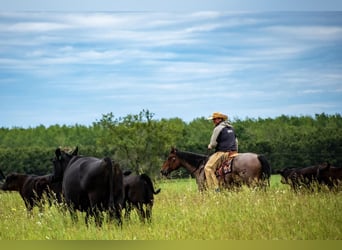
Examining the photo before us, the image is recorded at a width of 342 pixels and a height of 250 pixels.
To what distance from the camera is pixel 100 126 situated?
16.8 meters

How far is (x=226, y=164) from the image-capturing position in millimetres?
14820

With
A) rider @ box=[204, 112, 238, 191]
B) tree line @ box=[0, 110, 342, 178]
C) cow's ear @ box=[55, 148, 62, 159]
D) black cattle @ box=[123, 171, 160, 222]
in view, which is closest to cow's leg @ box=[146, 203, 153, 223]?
black cattle @ box=[123, 171, 160, 222]

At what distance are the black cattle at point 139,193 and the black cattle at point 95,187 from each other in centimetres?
63

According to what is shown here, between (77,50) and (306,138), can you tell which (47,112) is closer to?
(77,50)

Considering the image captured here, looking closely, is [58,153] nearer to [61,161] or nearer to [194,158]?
[61,161]

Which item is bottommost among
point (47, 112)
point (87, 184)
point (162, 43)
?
point (87, 184)

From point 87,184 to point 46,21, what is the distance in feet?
7.30

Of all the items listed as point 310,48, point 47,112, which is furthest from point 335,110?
point 47,112

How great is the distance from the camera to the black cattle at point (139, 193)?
1141 cm

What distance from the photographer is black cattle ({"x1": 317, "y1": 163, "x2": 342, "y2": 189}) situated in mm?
14250

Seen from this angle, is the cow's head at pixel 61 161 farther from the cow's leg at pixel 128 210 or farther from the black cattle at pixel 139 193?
the cow's leg at pixel 128 210

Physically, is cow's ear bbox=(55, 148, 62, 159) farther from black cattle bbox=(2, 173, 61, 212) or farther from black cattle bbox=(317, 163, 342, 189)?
black cattle bbox=(317, 163, 342, 189)

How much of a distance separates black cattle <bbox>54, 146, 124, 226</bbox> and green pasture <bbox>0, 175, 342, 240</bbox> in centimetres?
21

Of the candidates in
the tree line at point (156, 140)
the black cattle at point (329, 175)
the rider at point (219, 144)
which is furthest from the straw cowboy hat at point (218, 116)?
the black cattle at point (329, 175)
